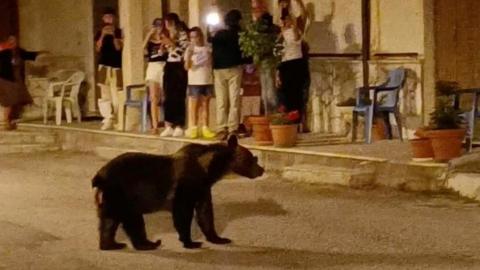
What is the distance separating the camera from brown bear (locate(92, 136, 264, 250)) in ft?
27.1

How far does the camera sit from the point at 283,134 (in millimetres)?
12891

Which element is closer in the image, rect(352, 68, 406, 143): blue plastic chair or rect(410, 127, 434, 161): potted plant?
rect(410, 127, 434, 161): potted plant

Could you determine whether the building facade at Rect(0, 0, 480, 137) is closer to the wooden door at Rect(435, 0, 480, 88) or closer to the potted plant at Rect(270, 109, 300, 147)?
the wooden door at Rect(435, 0, 480, 88)

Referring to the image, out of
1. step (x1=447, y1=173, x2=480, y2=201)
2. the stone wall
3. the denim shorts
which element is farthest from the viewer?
the denim shorts

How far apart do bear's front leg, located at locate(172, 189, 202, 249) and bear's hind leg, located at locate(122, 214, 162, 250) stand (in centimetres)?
25

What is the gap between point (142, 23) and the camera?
1628 cm

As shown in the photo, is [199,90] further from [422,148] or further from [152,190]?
[152,190]

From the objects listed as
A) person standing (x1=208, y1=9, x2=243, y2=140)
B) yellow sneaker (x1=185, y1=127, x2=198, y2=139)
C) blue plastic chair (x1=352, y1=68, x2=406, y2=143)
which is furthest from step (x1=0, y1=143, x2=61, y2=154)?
blue plastic chair (x1=352, y1=68, x2=406, y2=143)

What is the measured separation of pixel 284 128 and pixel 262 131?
1.38ft

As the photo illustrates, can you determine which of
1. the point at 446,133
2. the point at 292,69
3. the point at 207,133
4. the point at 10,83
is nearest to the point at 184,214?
the point at 446,133

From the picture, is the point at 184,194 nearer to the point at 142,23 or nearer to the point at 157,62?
the point at 157,62

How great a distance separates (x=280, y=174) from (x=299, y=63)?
1.78m

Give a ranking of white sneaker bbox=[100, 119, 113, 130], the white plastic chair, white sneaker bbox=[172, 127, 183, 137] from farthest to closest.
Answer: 1. the white plastic chair
2. white sneaker bbox=[100, 119, 113, 130]
3. white sneaker bbox=[172, 127, 183, 137]

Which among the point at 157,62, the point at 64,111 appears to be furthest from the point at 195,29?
the point at 64,111
